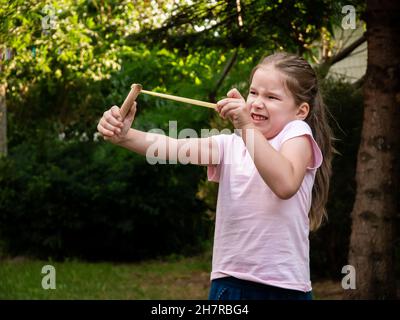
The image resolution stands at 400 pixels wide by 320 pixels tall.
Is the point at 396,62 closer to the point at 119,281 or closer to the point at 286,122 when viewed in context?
the point at 286,122

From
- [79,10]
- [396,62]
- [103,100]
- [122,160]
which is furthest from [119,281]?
[103,100]

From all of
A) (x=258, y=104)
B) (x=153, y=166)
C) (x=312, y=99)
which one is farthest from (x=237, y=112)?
(x=153, y=166)

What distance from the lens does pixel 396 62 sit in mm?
4910

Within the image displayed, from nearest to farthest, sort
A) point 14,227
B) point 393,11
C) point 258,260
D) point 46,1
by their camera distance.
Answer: point 258,260
point 393,11
point 46,1
point 14,227

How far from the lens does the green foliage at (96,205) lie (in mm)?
8195

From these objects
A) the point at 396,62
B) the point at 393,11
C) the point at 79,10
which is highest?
the point at 79,10

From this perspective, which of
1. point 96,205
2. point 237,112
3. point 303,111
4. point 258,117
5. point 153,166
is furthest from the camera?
point 153,166

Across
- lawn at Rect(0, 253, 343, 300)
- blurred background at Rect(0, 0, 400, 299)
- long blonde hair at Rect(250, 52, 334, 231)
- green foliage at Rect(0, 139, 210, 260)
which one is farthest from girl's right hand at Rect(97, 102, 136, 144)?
green foliage at Rect(0, 139, 210, 260)

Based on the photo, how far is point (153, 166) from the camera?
8.39 metres

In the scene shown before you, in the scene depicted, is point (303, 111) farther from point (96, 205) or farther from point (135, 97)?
point (96, 205)

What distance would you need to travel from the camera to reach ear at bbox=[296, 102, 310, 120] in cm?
242

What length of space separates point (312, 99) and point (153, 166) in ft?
19.6

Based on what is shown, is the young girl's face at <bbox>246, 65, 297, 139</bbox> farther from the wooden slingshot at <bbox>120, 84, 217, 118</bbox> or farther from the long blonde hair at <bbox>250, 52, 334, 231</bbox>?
the wooden slingshot at <bbox>120, 84, 217, 118</bbox>
